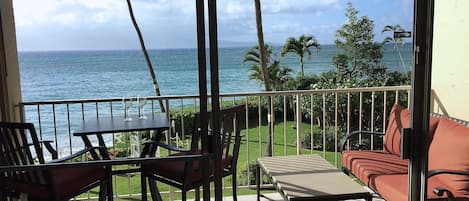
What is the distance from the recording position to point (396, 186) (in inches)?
114

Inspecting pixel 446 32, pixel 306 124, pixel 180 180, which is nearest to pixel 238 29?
pixel 306 124

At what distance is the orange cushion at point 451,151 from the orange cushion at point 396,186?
0.06m

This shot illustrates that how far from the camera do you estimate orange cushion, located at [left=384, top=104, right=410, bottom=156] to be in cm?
360

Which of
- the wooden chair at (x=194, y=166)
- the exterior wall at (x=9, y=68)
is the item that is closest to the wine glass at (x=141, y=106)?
the wooden chair at (x=194, y=166)

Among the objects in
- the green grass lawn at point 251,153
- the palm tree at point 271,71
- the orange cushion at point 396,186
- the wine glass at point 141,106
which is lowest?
the green grass lawn at point 251,153

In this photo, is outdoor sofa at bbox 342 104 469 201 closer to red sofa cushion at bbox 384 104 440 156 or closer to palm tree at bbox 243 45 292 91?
red sofa cushion at bbox 384 104 440 156

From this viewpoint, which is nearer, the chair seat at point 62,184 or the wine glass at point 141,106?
the chair seat at point 62,184

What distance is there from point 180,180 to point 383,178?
1.51 meters

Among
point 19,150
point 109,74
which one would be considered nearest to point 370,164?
point 19,150

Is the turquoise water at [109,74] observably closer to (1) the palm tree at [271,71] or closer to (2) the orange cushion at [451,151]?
(1) the palm tree at [271,71]

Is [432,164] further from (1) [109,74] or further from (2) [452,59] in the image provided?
(1) [109,74]

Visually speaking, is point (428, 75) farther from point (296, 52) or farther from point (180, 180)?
point (296, 52)

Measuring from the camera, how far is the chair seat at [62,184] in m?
2.64

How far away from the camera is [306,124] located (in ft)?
38.5
